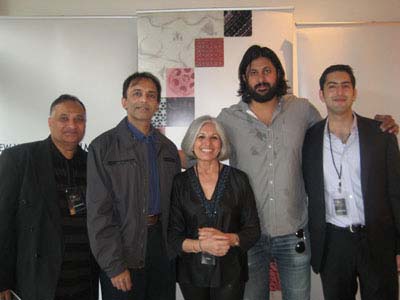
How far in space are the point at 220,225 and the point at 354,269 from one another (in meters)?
0.78

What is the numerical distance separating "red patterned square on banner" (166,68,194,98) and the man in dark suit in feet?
3.61

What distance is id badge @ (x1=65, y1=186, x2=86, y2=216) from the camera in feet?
6.41

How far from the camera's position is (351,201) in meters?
1.92

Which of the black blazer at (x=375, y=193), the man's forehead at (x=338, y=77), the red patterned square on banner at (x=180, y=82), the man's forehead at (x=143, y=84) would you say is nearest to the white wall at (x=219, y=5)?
the red patterned square on banner at (x=180, y=82)

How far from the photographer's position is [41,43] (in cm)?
305

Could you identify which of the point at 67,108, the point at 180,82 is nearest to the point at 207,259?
the point at 67,108

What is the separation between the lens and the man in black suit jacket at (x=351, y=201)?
73.6 inches

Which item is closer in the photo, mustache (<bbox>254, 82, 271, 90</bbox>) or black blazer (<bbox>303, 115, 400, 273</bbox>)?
black blazer (<bbox>303, 115, 400, 273</bbox>)

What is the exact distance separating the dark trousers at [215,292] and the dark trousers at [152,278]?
22 centimetres

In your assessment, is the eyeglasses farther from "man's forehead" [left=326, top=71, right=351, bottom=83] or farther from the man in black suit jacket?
"man's forehead" [left=326, top=71, right=351, bottom=83]

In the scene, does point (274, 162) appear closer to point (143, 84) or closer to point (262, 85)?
point (262, 85)

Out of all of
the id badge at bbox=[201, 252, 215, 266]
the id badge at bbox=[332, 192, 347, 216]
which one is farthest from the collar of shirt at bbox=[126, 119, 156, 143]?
the id badge at bbox=[332, 192, 347, 216]

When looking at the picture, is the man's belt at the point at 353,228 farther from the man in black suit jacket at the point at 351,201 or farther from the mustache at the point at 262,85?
the mustache at the point at 262,85

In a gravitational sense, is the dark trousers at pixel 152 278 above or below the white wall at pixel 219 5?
below
